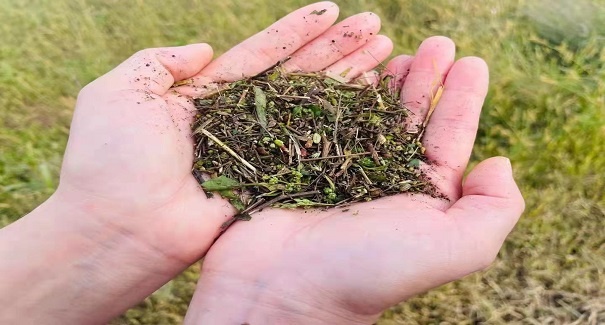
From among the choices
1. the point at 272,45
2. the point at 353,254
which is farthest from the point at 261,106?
the point at 353,254

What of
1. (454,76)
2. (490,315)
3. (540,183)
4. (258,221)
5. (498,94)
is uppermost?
(454,76)

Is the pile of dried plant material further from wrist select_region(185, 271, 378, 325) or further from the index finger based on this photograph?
wrist select_region(185, 271, 378, 325)

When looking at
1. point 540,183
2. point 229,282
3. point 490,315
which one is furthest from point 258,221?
point 540,183

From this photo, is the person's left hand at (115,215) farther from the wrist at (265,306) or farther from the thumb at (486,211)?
the thumb at (486,211)

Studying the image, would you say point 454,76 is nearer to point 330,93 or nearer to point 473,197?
point 330,93

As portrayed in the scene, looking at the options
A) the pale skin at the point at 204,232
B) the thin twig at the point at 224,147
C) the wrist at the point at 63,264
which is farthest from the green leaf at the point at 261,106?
the wrist at the point at 63,264

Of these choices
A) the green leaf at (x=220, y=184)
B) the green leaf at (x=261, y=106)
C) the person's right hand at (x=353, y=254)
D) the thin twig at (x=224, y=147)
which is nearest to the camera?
the person's right hand at (x=353, y=254)
